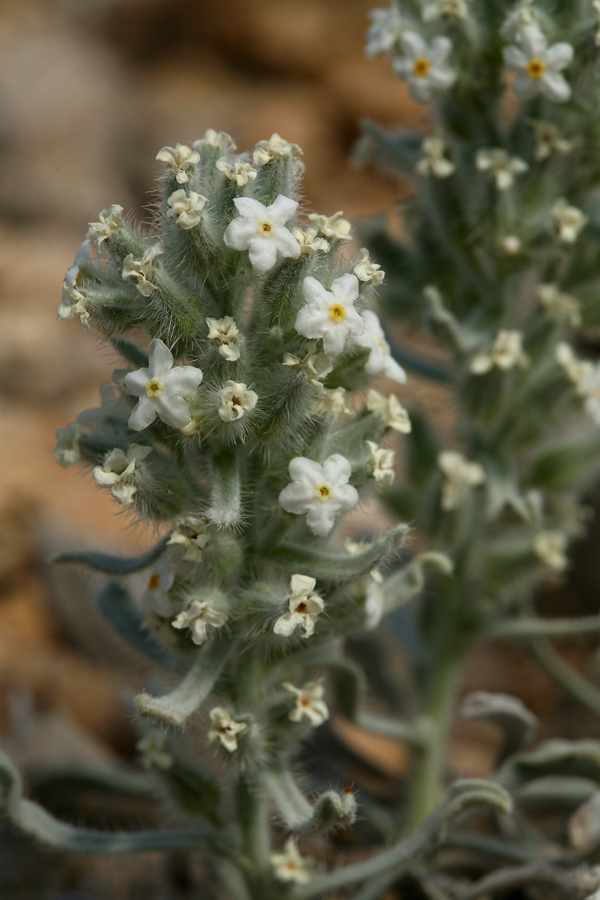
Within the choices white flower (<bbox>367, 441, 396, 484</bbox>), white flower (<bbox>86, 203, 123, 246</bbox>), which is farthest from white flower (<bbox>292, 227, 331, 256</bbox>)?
white flower (<bbox>367, 441, 396, 484</bbox>)

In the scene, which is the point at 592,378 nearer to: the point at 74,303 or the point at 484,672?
the point at 74,303

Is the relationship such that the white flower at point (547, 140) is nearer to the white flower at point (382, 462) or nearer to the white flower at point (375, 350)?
the white flower at point (375, 350)

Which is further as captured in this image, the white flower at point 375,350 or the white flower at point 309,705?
the white flower at point 309,705

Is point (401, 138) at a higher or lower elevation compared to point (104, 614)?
higher

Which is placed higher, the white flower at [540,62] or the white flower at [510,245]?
the white flower at [540,62]

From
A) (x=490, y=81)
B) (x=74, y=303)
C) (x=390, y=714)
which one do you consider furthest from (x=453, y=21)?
(x=390, y=714)

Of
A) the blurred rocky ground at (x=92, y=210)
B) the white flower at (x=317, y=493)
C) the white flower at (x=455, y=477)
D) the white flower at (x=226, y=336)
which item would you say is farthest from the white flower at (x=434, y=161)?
the white flower at (x=317, y=493)

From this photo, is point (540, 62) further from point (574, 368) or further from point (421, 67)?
point (574, 368)
